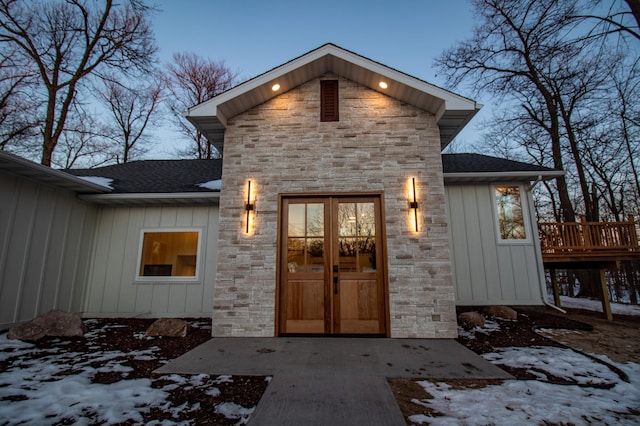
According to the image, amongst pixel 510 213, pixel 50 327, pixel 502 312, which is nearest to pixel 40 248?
pixel 50 327

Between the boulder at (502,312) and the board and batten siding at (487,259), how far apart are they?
541 mm

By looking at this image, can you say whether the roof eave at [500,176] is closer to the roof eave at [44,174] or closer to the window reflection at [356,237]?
the window reflection at [356,237]

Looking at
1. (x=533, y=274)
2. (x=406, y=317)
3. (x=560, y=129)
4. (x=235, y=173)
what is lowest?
(x=406, y=317)

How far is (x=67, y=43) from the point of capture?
11227mm

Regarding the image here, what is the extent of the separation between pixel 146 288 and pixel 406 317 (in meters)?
5.72

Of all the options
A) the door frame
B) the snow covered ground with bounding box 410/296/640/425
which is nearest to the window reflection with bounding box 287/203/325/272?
the door frame

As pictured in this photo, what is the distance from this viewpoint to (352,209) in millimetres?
4992

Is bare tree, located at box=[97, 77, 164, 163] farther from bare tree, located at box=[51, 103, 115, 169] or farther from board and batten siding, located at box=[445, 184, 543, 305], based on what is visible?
board and batten siding, located at box=[445, 184, 543, 305]

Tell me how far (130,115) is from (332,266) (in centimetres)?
1502

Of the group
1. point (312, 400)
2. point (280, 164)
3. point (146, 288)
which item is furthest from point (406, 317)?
point (146, 288)

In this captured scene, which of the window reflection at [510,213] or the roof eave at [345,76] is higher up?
the roof eave at [345,76]

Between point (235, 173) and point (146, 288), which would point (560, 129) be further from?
point (146, 288)

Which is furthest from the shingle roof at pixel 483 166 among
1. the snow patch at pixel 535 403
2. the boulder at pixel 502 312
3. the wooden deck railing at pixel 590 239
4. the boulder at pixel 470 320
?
the snow patch at pixel 535 403

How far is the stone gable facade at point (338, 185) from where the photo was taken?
15.2 ft
